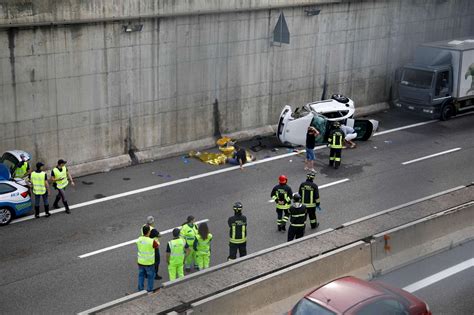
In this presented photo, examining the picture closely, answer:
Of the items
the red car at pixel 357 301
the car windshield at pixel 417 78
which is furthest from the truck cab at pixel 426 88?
the red car at pixel 357 301

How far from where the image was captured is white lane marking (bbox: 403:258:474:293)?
49.1 feet

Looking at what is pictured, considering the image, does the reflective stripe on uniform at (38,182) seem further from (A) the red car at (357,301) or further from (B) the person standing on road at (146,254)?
(A) the red car at (357,301)

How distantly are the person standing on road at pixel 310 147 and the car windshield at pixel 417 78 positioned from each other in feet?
25.0

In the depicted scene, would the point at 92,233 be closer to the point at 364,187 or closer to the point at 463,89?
the point at 364,187

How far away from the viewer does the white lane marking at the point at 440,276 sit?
1495 cm

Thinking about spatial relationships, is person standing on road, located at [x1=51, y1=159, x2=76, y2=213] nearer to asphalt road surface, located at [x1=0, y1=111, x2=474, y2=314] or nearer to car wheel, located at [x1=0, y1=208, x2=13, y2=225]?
asphalt road surface, located at [x1=0, y1=111, x2=474, y2=314]

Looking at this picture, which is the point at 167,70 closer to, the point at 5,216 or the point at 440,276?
the point at 5,216

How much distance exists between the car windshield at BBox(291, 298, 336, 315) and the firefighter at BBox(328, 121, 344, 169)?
1110cm

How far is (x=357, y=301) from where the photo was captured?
38.8ft

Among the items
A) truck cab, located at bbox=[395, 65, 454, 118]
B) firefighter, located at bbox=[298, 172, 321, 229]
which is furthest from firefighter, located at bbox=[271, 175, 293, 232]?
truck cab, located at bbox=[395, 65, 454, 118]

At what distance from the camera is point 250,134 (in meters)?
26.0

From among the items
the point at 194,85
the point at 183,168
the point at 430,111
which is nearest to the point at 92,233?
the point at 183,168

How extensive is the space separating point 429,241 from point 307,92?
12.3 metres

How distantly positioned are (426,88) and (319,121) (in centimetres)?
599
